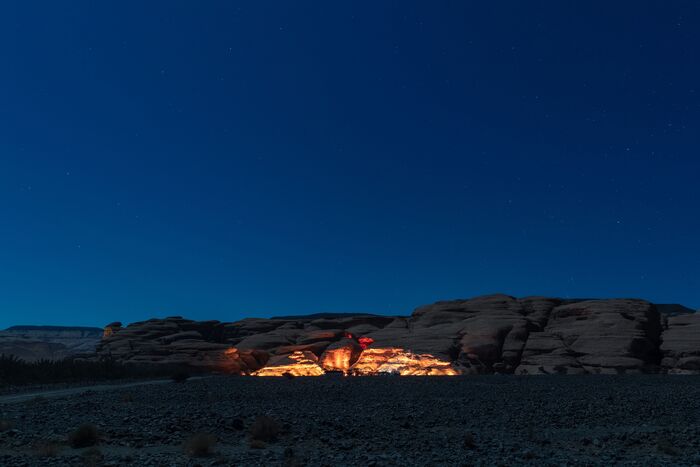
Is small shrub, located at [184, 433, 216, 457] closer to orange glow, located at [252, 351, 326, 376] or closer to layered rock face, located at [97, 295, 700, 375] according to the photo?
layered rock face, located at [97, 295, 700, 375]

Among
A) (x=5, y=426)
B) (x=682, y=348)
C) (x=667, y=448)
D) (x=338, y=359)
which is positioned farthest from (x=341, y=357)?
(x=667, y=448)

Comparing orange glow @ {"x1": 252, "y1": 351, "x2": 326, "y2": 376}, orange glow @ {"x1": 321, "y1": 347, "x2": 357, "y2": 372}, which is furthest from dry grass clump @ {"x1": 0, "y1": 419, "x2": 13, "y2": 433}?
orange glow @ {"x1": 321, "y1": 347, "x2": 357, "y2": 372}

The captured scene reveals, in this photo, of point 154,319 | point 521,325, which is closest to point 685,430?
point 521,325

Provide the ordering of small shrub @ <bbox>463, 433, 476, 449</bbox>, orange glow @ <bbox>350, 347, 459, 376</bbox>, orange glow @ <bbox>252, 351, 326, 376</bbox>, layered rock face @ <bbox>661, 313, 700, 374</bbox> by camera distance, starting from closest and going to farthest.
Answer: small shrub @ <bbox>463, 433, 476, 449</bbox>
layered rock face @ <bbox>661, 313, 700, 374</bbox>
orange glow @ <bbox>350, 347, 459, 376</bbox>
orange glow @ <bbox>252, 351, 326, 376</bbox>

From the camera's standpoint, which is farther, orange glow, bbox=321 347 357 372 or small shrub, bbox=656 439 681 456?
orange glow, bbox=321 347 357 372

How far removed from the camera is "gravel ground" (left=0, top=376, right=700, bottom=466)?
14906mm

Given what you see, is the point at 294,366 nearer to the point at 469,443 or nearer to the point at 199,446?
the point at 469,443

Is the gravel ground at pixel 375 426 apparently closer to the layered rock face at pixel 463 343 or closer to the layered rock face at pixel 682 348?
the layered rock face at pixel 682 348

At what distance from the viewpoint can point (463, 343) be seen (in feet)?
173

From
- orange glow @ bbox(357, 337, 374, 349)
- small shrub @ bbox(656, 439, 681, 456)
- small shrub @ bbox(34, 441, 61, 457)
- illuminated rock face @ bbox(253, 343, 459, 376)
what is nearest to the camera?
small shrub @ bbox(34, 441, 61, 457)

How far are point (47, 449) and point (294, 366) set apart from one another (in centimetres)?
4411

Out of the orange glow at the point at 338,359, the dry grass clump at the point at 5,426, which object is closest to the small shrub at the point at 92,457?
the dry grass clump at the point at 5,426

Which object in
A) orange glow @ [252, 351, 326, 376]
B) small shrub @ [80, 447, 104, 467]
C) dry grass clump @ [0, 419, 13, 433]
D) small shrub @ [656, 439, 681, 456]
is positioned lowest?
small shrub @ [80, 447, 104, 467]

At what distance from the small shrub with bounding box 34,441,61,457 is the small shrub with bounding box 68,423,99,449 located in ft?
2.04
